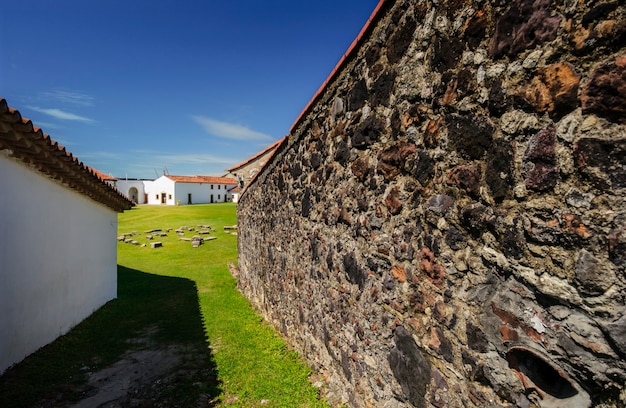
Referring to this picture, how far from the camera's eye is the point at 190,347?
6645 millimetres

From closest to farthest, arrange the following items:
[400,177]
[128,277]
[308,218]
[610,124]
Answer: [610,124]
[400,177]
[308,218]
[128,277]

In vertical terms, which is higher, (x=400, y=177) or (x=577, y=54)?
(x=577, y=54)

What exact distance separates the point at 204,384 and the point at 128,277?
463 inches

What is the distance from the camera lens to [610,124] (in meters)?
1.33

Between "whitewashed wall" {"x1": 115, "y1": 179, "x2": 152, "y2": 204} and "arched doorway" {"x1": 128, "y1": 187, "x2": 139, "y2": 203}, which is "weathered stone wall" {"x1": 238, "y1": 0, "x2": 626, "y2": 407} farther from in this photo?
"arched doorway" {"x1": 128, "y1": 187, "x2": 139, "y2": 203}

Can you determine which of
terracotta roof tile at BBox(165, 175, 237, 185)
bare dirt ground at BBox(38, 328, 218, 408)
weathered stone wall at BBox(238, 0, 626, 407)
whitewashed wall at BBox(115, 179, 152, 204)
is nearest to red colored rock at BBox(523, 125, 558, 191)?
weathered stone wall at BBox(238, 0, 626, 407)

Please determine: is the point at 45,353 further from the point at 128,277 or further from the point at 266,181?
the point at 128,277

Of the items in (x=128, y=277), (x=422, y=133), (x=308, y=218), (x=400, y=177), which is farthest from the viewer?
(x=128, y=277)

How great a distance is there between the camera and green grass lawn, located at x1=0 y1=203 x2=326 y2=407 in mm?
4637

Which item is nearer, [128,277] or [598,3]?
[598,3]

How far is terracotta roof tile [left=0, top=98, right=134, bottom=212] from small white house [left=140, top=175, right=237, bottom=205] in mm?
52553

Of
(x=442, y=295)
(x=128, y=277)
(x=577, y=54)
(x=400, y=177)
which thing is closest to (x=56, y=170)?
(x=400, y=177)

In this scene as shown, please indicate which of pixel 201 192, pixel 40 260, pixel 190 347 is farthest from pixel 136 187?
pixel 190 347

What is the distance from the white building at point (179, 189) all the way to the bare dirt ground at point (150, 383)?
179ft
